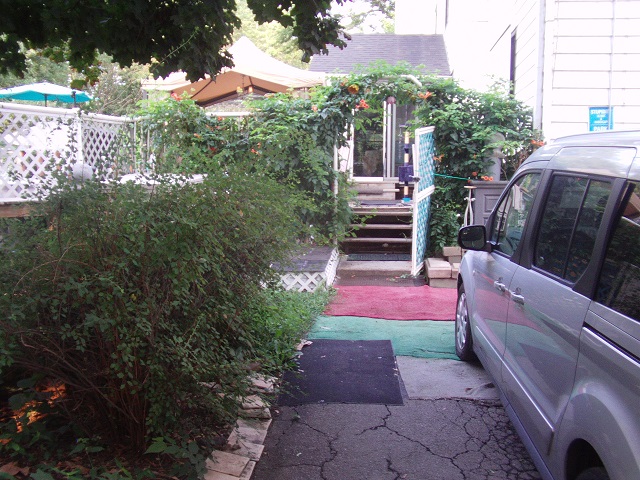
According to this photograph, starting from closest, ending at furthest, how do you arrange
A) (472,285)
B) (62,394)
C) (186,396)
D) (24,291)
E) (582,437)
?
(582,437) → (24,291) → (186,396) → (62,394) → (472,285)

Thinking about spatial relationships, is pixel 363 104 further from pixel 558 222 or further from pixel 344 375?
pixel 558 222

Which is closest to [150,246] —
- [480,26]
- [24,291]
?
[24,291]

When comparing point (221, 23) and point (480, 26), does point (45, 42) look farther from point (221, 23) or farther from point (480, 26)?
point (480, 26)

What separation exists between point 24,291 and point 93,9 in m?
1.83

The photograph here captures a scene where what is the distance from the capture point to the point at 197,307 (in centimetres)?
338

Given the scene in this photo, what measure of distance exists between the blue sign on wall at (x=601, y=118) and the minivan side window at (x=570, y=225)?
507 centimetres

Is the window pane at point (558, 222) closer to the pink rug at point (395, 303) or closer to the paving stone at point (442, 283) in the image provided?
the pink rug at point (395, 303)

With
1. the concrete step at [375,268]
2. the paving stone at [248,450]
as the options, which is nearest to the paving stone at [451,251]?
the concrete step at [375,268]

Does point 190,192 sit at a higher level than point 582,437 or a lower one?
higher

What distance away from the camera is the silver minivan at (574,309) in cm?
216

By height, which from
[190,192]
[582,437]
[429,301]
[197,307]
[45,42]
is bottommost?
[429,301]

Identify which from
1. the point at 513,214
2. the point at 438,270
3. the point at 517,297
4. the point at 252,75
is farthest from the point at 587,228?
the point at 252,75

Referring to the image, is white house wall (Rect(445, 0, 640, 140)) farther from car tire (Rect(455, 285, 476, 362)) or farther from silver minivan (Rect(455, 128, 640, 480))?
silver minivan (Rect(455, 128, 640, 480))

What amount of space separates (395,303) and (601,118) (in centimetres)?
349
